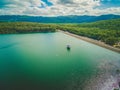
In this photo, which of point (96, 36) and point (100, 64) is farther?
point (96, 36)

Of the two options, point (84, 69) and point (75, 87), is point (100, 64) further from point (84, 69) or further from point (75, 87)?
point (75, 87)

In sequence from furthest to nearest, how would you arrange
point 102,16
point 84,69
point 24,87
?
point 102,16 → point 84,69 → point 24,87

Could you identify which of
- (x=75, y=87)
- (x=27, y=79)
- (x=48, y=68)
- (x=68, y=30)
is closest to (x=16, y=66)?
(x=48, y=68)

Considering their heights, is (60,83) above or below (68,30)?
above

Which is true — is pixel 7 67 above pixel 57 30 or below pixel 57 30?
above

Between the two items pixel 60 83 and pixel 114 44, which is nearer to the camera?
pixel 60 83

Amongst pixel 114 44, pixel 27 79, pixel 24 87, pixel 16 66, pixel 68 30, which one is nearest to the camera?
pixel 24 87

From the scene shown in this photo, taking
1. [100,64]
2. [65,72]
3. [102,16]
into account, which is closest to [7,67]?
[65,72]

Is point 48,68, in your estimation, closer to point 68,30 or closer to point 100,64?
point 100,64

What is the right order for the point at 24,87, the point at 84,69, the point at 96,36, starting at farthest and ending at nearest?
the point at 96,36
the point at 84,69
the point at 24,87
